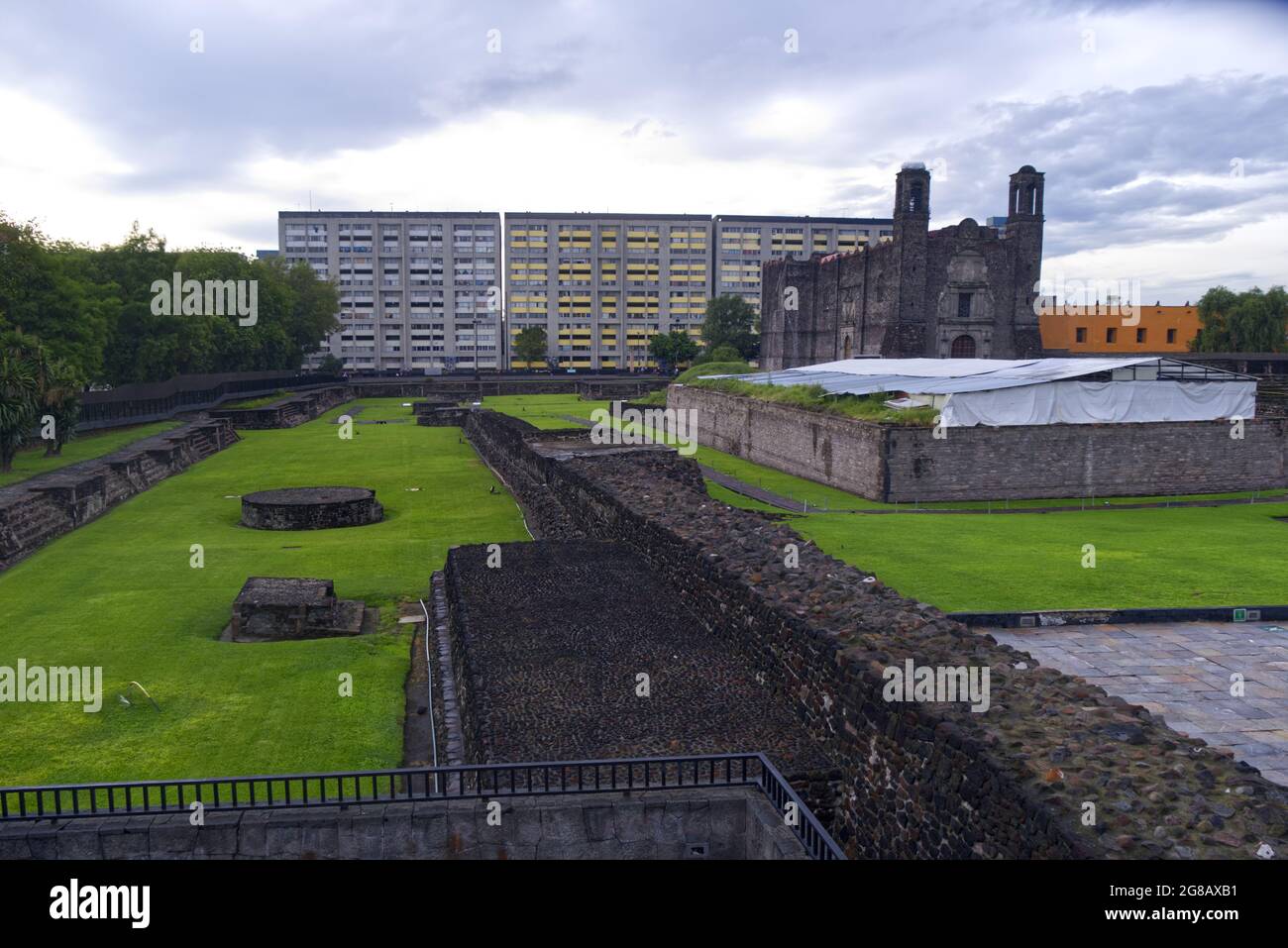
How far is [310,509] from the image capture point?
26.5 m

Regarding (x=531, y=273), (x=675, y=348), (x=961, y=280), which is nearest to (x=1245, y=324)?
(x=961, y=280)

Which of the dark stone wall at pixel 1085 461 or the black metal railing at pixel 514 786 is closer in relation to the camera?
the black metal railing at pixel 514 786

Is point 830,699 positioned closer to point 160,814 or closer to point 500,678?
point 500,678

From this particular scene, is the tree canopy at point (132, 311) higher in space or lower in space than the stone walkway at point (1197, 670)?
higher

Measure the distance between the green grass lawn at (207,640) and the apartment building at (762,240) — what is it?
12517cm

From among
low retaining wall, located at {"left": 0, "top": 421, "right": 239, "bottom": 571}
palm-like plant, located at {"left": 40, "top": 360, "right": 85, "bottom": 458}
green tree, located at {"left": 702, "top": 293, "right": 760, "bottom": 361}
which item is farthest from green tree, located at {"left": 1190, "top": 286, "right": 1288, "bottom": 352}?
palm-like plant, located at {"left": 40, "top": 360, "right": 85, "bottom": 458}

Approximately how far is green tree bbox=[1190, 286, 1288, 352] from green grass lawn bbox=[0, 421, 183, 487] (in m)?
69.4

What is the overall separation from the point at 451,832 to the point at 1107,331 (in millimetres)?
67824

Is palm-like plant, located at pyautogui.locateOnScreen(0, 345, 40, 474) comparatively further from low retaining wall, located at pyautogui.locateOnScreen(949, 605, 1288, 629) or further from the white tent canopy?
low retaining wall, located at pyautogui.locateOnScreen(949, 605, 1288, 629)

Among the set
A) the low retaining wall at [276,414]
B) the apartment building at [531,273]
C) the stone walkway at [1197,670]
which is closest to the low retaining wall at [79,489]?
the low retaining wall at [276,414]

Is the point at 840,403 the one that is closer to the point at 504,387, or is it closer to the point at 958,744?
the point at 958,744

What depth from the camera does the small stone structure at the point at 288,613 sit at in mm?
16578

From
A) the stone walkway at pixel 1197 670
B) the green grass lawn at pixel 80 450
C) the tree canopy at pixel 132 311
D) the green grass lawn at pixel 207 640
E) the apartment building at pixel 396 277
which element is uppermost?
the apartment building at pixel 396 277

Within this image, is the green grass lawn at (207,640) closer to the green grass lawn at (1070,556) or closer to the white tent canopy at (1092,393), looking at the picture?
the green grass lawn at (1070,556)
